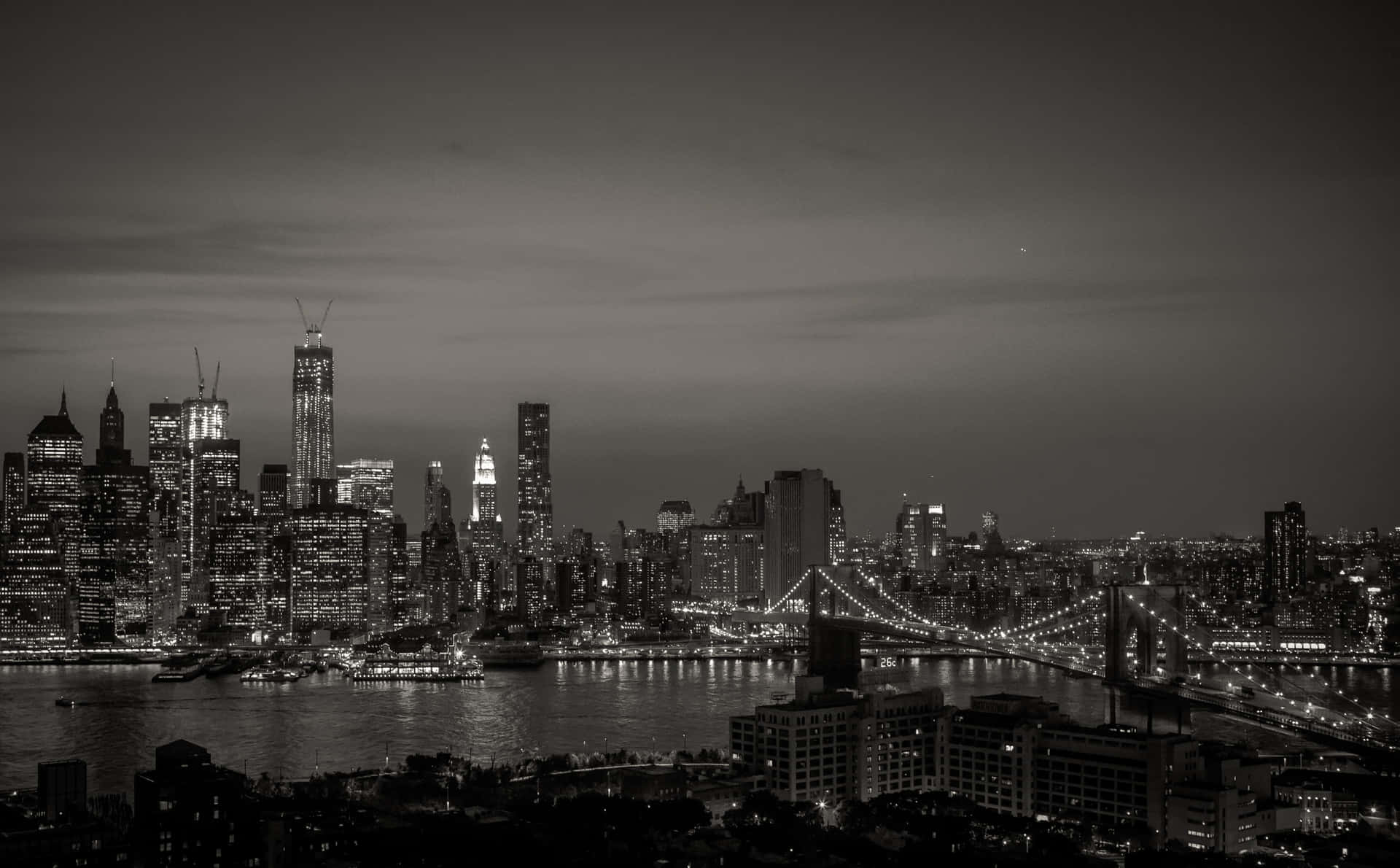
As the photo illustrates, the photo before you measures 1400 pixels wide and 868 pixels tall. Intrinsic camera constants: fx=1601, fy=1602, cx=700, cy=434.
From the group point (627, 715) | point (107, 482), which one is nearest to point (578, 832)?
point (627, 715)

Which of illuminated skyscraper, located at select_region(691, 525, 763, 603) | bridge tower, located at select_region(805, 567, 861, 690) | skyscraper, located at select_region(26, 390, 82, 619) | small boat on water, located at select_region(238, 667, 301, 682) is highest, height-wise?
skyscraper, located at select_region(26, 390, 82, 619)

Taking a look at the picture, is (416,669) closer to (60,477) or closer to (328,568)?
(328,568)

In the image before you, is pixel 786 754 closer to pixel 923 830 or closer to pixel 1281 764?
pixel 923 830

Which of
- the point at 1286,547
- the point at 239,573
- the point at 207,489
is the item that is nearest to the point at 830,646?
Result: the point at 1286,547

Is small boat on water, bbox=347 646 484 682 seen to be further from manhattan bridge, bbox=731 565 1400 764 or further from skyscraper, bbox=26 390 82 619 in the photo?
skyscraper, bbox=26 390 82 619

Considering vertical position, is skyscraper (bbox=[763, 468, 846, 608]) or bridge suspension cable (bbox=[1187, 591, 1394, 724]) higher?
skyscraper (bbox=[763, 468, 846, 608])

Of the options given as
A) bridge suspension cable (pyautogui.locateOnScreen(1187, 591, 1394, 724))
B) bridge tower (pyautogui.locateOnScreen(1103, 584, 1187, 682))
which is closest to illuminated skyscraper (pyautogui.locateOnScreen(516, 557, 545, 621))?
bridge suspension cable (pyautogui.locateOnScreen(1187, 591, 1394, 724))
